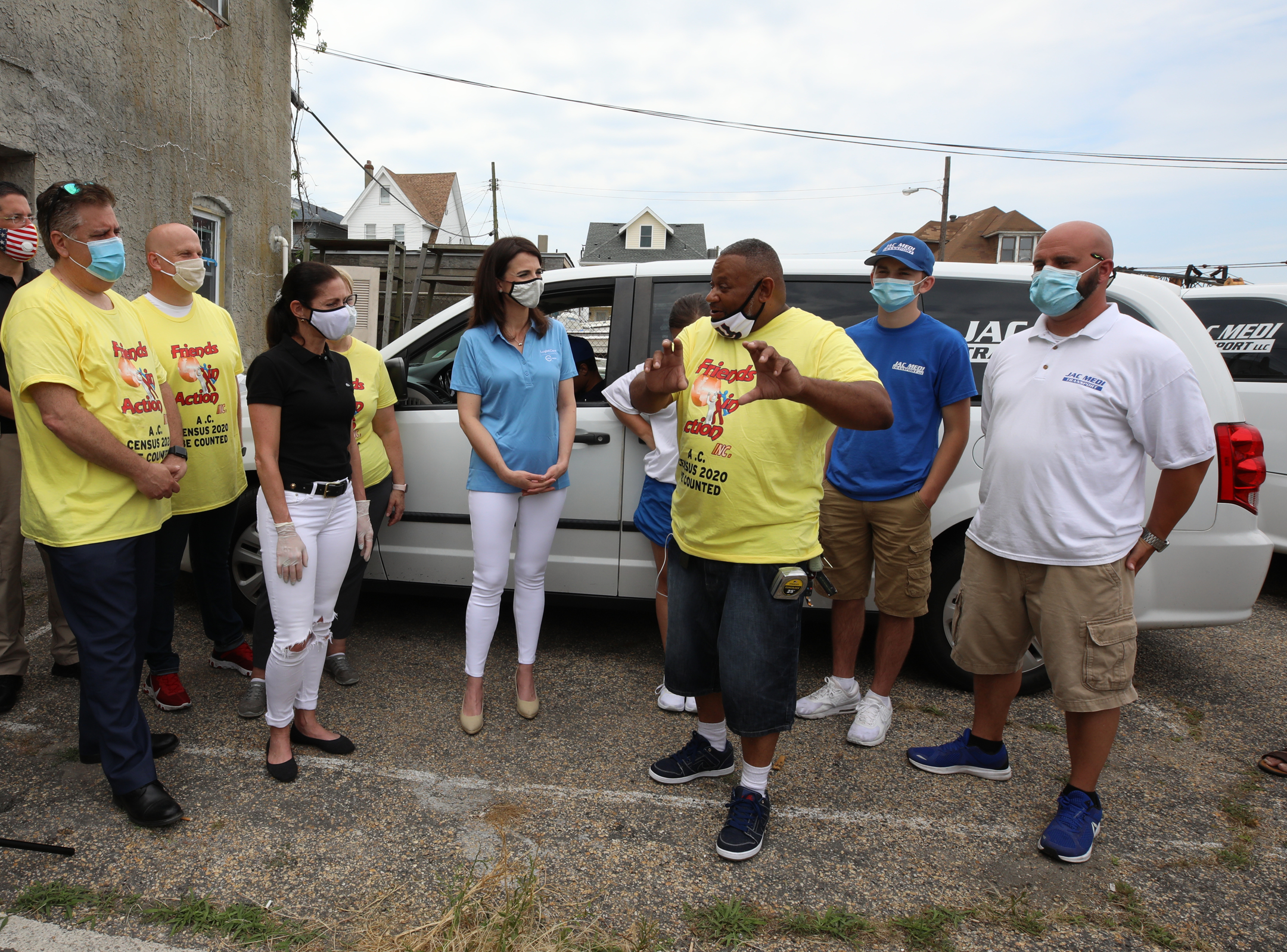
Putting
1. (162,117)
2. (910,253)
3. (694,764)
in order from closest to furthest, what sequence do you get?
(694,764) < (910,253) < (162,117)

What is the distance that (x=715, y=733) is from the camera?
2863 millimetres

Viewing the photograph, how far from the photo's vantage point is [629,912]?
2.16m

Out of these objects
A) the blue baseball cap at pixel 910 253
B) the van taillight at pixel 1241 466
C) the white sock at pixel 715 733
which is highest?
the blue baseball cap at pixel 910 253

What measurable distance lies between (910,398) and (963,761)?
135cm

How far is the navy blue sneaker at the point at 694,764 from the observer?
2.84m

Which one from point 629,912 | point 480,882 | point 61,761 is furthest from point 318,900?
point 61,761

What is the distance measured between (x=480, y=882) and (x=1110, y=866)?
1.87 meters

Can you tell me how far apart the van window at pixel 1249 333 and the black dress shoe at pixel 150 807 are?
5778 millimetres

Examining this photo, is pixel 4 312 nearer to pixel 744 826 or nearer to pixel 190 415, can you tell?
pixel 190 415

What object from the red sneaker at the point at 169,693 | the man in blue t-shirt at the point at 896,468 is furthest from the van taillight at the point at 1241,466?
the red sneaker at the point at 169,693

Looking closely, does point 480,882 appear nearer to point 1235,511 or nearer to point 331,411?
point 331,411

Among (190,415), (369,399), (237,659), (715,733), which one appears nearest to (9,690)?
(237,659)

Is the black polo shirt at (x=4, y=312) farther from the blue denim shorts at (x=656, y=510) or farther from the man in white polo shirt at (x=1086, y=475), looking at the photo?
the man in white polo shirt at (x=1086, y=475)

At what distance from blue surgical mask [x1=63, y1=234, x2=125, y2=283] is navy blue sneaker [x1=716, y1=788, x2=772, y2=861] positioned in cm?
248
